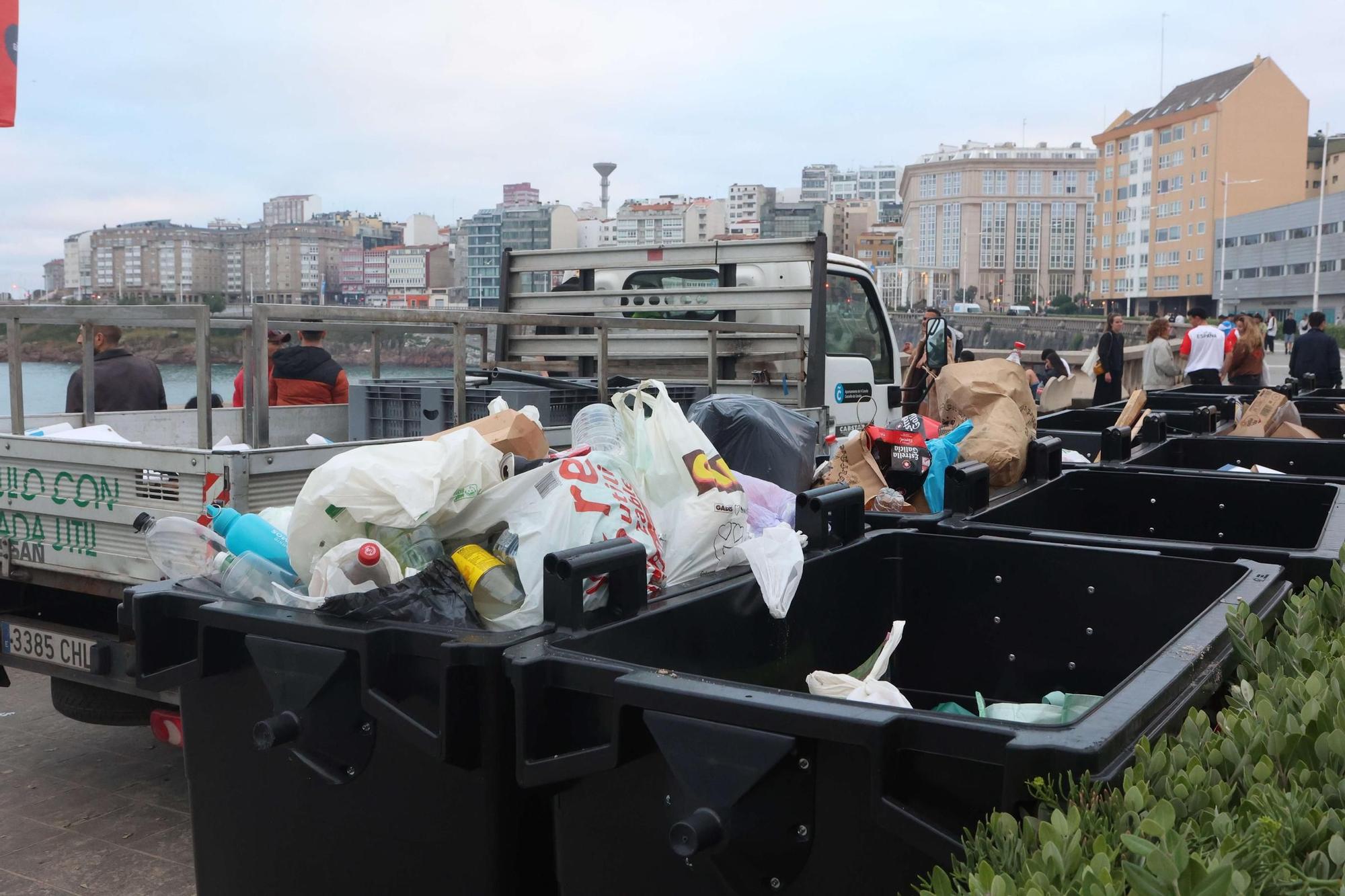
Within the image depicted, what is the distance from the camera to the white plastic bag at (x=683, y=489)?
2.70m

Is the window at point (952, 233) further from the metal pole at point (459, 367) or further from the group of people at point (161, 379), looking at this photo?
the metal pole at point (459, 367)

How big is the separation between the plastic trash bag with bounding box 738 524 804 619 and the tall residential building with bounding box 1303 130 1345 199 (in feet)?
403

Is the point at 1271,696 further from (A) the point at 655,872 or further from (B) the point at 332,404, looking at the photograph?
(B) the point at 332,404

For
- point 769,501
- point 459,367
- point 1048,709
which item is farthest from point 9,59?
point 1048,709

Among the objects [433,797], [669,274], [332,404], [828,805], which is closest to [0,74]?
[332,404]

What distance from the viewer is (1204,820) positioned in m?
1.38

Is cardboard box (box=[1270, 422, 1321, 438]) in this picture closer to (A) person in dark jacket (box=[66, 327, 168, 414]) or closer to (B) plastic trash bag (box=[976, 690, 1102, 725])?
(B) plastic trash bag (box=[976, 690, 1102, 725])

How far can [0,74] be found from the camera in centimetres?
632

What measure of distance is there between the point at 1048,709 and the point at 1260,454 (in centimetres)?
384

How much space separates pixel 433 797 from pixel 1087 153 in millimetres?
190928

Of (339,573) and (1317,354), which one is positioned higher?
(1317,354)

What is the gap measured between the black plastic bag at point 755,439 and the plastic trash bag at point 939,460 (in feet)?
1.67

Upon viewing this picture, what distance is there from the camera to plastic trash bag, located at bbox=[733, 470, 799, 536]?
314cm

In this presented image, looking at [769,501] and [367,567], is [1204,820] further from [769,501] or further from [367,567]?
[769,501]
